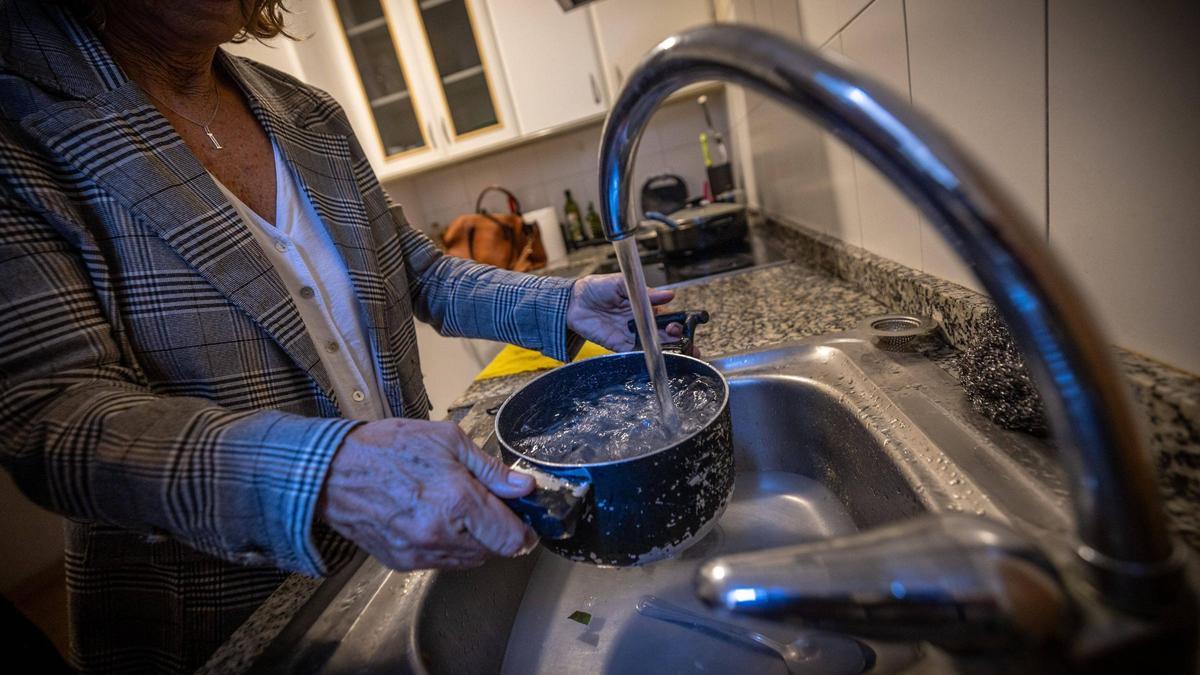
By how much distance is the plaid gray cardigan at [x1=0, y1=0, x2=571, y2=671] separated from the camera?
0.34 m

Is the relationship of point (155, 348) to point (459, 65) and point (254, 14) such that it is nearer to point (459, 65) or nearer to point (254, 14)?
point (254, 14)

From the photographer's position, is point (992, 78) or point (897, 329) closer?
point (992, 78)

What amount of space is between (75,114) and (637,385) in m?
0.60

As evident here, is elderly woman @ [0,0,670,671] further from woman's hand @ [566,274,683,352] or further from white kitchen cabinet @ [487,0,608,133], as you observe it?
white kitchen cabinet @ [487,0,608,133]

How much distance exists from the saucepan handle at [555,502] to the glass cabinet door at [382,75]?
2150mm

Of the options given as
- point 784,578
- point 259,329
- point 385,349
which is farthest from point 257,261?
point 784,578

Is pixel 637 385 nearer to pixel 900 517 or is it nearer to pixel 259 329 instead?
pixel 900 517

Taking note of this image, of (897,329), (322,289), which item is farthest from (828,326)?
(322,289)

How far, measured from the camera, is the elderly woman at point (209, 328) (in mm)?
329

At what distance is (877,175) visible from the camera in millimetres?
602

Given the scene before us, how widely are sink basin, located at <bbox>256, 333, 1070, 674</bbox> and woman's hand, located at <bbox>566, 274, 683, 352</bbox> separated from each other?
0.47 ft

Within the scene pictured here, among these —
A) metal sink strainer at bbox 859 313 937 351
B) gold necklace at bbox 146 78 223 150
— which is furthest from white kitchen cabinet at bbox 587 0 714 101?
metal sink strainer at bbox 859 313 937 351

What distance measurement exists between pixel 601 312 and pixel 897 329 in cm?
34

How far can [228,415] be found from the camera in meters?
0.37
